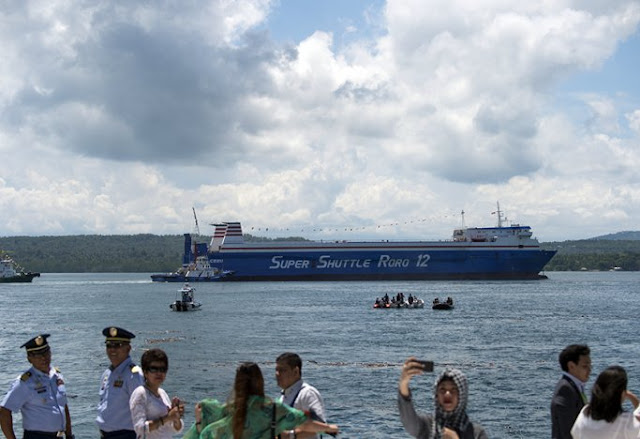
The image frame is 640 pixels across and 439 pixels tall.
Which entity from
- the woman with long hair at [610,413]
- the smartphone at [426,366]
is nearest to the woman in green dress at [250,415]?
the smartphone at [426,366]

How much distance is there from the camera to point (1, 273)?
447ft

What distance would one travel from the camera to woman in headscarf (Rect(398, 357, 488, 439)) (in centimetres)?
504

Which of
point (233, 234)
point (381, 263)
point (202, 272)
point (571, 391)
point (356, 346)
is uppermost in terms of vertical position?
point (233, 234)

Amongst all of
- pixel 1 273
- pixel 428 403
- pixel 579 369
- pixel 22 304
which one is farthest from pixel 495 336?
pixel 1 273

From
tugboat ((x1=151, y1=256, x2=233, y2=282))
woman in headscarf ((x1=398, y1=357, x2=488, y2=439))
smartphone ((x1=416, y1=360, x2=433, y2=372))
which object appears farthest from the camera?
tugboat ((x1=151, y1=256, x2=233, y2=282))

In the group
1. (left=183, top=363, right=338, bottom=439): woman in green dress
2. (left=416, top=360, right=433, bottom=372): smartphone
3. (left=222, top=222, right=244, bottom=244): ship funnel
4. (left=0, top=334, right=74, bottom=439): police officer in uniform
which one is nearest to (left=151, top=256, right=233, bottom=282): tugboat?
(left=222, top=222, right=244, bottom=244): ship funnel

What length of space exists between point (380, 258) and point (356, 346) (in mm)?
71244

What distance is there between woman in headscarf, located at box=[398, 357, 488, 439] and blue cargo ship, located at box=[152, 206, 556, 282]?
9879 cm

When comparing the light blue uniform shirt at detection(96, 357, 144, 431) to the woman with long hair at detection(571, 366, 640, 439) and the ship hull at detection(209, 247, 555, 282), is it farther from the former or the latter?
the ship hull at detection(209, 247, 555, 282)

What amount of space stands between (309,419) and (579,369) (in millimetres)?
2154

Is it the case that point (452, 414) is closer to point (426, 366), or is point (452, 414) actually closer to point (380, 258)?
point (426, 366)

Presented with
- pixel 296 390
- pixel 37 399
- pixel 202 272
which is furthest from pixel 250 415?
pixel 202 272

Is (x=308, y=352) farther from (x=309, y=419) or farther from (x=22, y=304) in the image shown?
(x=22, y=304)

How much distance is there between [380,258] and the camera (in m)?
105
